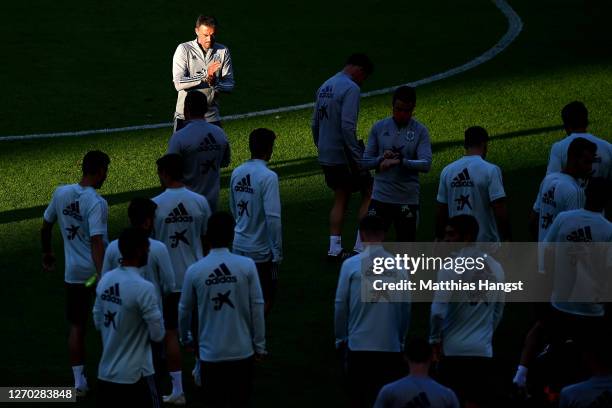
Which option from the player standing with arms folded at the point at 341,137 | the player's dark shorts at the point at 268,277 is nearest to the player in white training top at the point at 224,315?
the player's dark shorts at the point at 268,277

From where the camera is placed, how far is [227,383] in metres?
10.2

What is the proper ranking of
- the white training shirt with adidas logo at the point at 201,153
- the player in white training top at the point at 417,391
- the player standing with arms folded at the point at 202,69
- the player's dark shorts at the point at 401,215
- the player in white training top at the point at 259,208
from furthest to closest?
the player standing with arms folded at the point at 202,69, the player's dark shorts at the point at 401,215, the white training shirt with adidas logo at the point at 201,153, the player in white training top at the point at 259,208, the player in white training top at the point at 417,391

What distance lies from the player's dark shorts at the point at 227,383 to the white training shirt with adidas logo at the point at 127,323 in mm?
534

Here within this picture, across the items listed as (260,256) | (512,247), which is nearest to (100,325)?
(260,256)

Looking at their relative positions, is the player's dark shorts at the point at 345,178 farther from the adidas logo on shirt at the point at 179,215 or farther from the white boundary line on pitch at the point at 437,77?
the white boundary line on pitch at the point at 437,77

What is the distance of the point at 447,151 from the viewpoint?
19891mm

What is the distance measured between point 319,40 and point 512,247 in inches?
484

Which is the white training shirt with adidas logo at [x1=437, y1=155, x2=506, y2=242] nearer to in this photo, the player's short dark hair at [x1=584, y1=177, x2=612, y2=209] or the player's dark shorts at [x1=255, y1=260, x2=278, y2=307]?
the player's short dark hair at [x1=584, y1=177, x2=612, y2=209]

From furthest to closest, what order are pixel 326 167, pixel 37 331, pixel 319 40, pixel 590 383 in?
pixel 319 40 < pixel 326 167 < pixel 37 331 < pixel 590 383

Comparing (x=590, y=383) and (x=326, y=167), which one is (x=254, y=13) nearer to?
(x=326, y=167)

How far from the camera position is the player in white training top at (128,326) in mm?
9750

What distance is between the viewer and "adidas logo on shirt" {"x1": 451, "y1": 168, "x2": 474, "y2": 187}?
1262 cm

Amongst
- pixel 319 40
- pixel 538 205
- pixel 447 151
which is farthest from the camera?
pixel 319 40

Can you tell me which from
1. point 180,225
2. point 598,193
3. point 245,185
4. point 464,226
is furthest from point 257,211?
point 598,193
